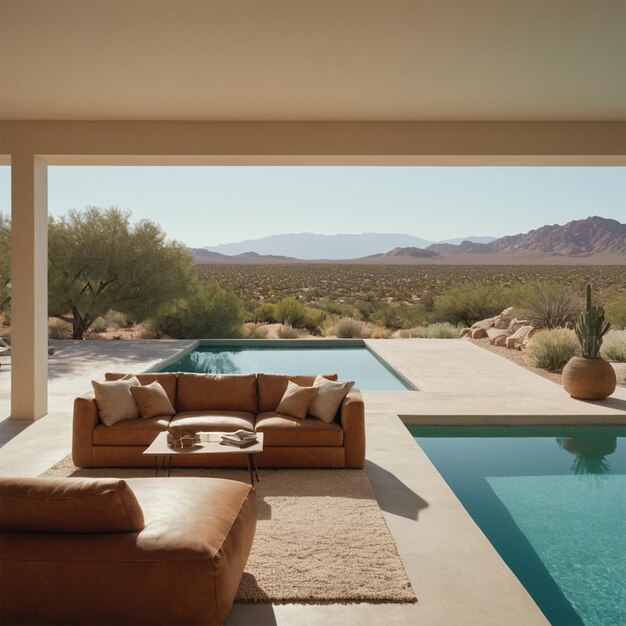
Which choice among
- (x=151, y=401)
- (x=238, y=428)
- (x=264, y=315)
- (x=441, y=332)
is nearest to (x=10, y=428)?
(x=151, y=401)

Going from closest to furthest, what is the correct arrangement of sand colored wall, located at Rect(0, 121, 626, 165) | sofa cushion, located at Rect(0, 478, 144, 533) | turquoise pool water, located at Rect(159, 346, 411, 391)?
sofa cushion, located at Rect(0, 478, 144, 533) < sand colored wall, located at Rect(0, 121, 626, 165) < turquoise pool water, located at Rect(159, 346, 411, 391)

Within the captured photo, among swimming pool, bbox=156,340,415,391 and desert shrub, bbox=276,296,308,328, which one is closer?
swimming pool, bbox=156,340,415,391

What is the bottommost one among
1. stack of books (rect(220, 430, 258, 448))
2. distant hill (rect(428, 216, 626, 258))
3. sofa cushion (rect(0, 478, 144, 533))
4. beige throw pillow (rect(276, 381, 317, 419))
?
stack of books (rect(220, 430, 258, 448))

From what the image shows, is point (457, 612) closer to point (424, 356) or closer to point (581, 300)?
point (424, 356)

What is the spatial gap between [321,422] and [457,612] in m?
2.51

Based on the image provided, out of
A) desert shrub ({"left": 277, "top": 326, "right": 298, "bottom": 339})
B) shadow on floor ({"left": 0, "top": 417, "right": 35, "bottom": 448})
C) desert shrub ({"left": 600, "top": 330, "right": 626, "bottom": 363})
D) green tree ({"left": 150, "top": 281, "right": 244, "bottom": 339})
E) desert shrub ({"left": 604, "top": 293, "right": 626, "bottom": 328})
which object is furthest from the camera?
desert shrub ({"left": 277, "top": 326, "right": 298, "bottom": 339})

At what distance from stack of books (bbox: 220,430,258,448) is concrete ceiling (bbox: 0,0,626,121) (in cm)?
267

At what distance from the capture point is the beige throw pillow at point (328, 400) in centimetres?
539

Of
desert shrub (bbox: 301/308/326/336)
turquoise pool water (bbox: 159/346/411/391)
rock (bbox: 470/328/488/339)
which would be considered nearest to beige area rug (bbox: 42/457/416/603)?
turquoise pool water (bbox: 159/346/411/391)

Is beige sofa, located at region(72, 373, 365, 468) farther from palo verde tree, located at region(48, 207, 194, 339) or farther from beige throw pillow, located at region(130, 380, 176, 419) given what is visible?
palo verde tree, located at region(48, 207, 194, 339)

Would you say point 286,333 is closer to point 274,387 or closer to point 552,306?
point 552,306

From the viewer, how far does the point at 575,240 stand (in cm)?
4469

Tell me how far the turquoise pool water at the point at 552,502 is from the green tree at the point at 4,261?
10.3 meters

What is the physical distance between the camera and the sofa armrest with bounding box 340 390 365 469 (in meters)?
5.19
